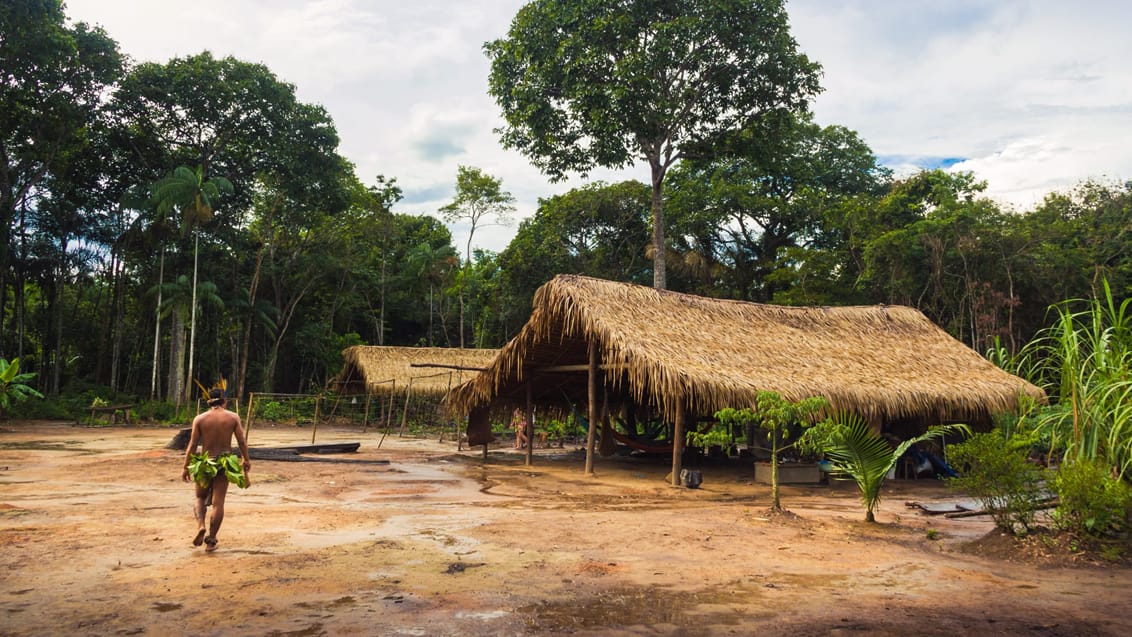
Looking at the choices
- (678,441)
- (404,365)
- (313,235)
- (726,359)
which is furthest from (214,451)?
(313,235)

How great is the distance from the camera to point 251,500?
912cm

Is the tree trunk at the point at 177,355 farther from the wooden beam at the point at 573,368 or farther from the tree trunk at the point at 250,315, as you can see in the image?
the wooden beam at the point at 573,368

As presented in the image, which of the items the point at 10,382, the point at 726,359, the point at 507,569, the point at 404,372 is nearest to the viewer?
the point at 507,569

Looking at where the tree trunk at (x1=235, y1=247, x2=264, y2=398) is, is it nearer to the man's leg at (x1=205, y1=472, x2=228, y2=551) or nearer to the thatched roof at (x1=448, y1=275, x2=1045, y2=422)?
the thatched roof at (x1=448, y1=275, x2=1045, y2=422)

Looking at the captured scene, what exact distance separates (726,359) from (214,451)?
7938 mm

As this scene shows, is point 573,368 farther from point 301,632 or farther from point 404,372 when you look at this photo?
point 404,372

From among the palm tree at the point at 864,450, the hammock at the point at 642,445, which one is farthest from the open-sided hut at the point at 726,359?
the palm tree at the point at 864,450

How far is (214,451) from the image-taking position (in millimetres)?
6199

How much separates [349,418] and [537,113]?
1507 centimetres

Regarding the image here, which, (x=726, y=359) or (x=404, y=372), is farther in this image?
(x=404, y=372)

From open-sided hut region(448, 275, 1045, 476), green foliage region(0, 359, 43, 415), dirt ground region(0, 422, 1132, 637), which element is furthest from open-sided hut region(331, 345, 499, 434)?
dirt ground region(0, 422, 1132, 637)

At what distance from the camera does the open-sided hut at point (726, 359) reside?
1138 centimetres

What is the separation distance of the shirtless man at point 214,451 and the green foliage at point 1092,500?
639 centimetres

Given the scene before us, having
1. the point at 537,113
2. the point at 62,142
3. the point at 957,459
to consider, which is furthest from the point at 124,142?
the point at 957,459
